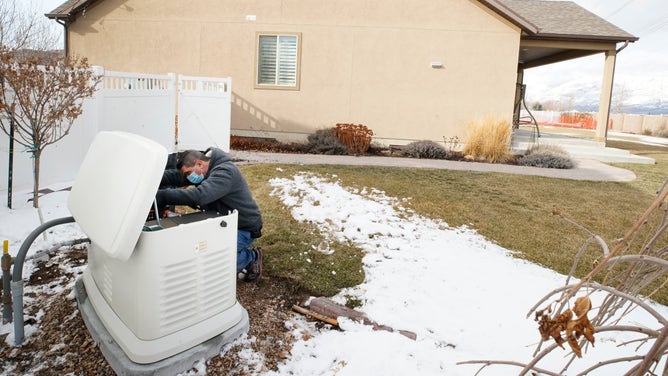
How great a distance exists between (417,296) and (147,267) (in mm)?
2309

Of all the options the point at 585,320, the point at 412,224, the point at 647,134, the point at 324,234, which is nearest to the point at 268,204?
the point at 324,234

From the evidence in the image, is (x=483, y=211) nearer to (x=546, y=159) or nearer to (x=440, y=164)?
(x=440, y=164)

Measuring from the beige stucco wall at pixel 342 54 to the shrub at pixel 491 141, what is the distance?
981mm

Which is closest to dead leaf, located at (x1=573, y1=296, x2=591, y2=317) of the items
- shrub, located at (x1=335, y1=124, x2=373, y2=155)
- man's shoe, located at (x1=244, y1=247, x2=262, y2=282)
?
man's shoe, located at (x1=244, y1=247, x2=262, y2=282)

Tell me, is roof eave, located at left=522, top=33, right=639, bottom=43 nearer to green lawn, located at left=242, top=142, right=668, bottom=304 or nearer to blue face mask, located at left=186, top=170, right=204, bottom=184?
green lawn, located at left=242, top=142, right=668, bottom=304

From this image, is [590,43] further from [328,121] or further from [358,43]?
[328,121]

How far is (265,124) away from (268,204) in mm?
7387

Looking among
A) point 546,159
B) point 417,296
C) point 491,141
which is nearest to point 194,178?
point 417,296

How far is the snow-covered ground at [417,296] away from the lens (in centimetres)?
320

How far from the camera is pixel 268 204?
21.7ft

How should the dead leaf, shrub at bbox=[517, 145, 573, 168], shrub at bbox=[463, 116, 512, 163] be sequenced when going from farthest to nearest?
shrub at bbox=[463, 116, 512, 163], shrub at bbox=[517, 145, 573, 168], the dead leaf

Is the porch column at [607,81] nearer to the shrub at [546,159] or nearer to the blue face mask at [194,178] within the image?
the shrub at [546,159]

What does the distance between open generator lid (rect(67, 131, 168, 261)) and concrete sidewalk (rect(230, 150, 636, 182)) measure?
→ 23.4 ft

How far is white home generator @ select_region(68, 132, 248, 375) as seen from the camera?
250 cm
